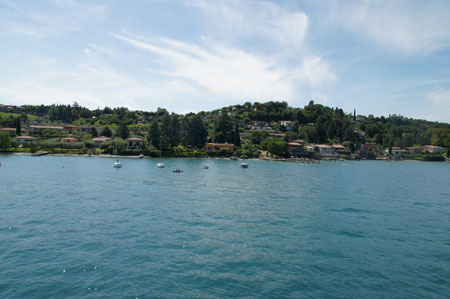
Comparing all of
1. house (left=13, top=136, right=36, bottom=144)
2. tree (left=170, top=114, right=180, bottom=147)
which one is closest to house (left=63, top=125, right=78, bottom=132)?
house (left=13, top=136, right=36, bottom=144)

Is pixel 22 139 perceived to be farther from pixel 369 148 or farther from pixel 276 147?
pixel 369 148

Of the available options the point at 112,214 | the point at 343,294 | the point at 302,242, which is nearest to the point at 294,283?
the point at 343,294

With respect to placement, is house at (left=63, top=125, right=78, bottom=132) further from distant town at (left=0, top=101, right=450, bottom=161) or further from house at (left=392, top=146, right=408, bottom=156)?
house at (left=392, top=146, right=408, bottom=156)

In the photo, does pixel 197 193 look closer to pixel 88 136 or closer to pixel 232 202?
pixel 232 202

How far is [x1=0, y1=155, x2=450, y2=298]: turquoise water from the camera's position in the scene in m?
13.9

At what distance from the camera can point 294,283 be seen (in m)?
14.5

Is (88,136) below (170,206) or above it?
above

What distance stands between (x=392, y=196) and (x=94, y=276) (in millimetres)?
43034

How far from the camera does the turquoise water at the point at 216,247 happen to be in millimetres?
13883

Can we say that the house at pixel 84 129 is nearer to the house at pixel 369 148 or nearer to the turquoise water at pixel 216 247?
the turquoise water at pixel 216 247

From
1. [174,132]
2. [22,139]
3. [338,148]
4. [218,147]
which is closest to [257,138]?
[218,147]

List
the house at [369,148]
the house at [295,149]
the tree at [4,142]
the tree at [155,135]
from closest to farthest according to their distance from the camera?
the tree at [4,142] → the tree at [155,135] → the house at [295,149] → the house at [369,148]

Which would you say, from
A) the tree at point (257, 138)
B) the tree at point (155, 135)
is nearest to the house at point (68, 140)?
the tree at point (155, 135)

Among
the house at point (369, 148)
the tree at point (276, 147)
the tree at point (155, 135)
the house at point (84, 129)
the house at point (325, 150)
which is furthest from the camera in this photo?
the house at point (369, 148)
